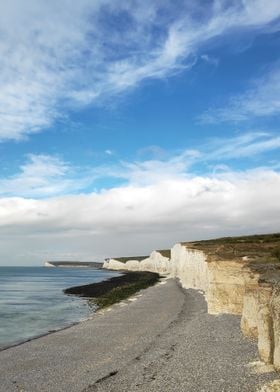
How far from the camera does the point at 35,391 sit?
15742 millimetres

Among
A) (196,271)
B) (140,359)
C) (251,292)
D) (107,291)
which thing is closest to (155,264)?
(107,291)

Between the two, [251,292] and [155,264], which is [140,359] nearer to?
[251,292]

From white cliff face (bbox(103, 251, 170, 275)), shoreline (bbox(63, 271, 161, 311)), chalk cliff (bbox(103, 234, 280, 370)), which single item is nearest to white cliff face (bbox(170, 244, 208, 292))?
chalk cliff (bbox(103, 234, 280, 370))

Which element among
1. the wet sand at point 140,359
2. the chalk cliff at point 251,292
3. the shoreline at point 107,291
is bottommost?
the shoreline at point 107,291

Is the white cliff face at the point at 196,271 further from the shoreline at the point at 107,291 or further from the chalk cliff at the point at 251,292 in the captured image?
the shoreline at the point at 107,291

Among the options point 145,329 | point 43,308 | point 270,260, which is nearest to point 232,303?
point 270,260

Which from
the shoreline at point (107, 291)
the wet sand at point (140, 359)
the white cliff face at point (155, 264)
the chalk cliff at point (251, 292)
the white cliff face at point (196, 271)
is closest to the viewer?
the chalk cliff at point (251, 292)

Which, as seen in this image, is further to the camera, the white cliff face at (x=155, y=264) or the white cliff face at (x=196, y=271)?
the white cliff face at (x=155, y=264)

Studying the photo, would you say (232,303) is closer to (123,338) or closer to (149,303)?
(123,338)

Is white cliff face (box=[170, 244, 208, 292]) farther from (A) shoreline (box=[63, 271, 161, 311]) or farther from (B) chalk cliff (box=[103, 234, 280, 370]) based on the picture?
(A) shoreline (box=[63, 271, 161, 311])

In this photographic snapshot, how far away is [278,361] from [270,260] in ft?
47.3

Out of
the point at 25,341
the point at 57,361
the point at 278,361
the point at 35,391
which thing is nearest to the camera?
the point at 278,361

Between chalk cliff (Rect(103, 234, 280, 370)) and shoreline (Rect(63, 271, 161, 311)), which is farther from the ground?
chalk cliff (Rect(103, 234, 280, 370))

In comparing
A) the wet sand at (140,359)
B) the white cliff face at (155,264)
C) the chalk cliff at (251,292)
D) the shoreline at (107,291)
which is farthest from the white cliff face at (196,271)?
the white cliff face at (155,264)
